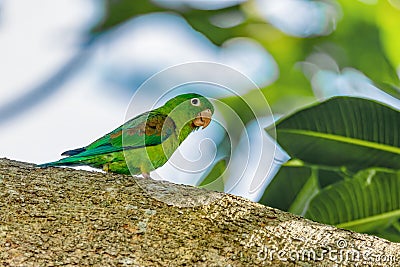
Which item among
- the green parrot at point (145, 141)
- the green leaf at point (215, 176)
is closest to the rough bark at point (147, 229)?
the green parrot at point (145, 141)

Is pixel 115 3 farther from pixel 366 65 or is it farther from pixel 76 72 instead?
pixel 366 65

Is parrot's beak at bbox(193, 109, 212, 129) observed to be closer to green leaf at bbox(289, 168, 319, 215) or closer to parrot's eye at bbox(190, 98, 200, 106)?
parrot's eye at bbox(190, 98, 200, 106)

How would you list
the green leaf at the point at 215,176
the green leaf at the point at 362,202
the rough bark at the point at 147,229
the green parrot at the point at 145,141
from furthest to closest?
1. the green leaf at the point at 362,202
2. the green leaf at the point at 215,176
3. the green parrot at the point at 145,141
4. the rough bark at the point at 147,229

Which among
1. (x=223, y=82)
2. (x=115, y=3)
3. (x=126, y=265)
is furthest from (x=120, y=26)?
(x=126, y=265)

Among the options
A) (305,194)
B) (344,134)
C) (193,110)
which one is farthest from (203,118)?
(305,194)

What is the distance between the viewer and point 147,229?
94 centimetres

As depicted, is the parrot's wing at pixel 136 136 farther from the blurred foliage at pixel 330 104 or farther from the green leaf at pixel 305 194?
the green leaf at pixel 305 194

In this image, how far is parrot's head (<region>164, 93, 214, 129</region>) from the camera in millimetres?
1156

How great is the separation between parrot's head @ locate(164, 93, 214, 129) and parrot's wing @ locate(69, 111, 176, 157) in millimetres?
19

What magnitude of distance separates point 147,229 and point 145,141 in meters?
0.22

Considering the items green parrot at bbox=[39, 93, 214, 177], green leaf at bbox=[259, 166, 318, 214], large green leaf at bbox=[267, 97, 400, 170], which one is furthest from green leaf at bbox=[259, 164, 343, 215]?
green parrot at bbox=[39, 93, 214, 177]

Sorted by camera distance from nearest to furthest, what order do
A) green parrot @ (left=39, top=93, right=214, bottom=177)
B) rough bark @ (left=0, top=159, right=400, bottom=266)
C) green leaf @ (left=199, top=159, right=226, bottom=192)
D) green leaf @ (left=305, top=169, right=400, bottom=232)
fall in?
rough bark @ (left=0, top=159, right=400, bottom=266), green parrot @ (left=39, top=93, right=214, bottom=177), green leaf @ (left=199, top=159, right=226, bottom=192), green leaf @ (left=305, top=169, right=400, bottom=232)

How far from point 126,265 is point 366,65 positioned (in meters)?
0.84

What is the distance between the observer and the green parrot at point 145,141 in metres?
1.14
